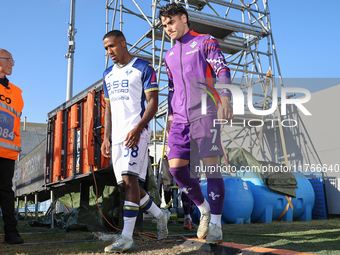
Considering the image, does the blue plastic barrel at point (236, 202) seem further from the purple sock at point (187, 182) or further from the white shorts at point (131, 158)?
the white shorts at point (131, 158)

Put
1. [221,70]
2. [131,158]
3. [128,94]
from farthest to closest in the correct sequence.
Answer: [128,94] < [131,158] < [221,70]

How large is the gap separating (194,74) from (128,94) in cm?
66

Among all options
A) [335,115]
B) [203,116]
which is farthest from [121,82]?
[335,115]

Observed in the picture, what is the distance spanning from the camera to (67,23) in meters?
10.8

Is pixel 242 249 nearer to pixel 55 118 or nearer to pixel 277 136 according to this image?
pixel 55 118

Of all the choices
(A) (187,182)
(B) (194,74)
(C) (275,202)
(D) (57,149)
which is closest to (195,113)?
(B) (194,74)

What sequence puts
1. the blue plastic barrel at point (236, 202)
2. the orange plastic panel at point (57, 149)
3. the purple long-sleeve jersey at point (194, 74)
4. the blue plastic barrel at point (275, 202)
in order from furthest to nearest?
1. the blue plastic barrel at point (275, 202)
2. the blue plastic barrel at point (236, 202)
3. the orange plastic panel at point (57, 149)
4. the purple long-sleeve jersey at point (194, 74)

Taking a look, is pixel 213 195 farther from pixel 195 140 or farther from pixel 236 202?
pixel 236 202

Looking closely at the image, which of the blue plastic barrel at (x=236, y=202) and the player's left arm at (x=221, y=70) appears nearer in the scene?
the player's left arm at (x=221, y=70)

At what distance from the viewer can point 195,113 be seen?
2.72 metres

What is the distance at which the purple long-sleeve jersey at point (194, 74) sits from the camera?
2707 millimetres

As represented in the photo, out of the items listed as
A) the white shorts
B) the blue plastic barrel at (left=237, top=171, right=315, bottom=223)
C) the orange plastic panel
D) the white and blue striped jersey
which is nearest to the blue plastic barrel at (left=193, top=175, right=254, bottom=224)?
the blue plastic barrel at (left=237, top=171, right=315, bottom=223)

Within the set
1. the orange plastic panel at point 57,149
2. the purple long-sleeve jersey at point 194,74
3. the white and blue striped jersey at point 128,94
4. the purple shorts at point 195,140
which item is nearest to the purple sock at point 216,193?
the purple shorts at point 195,140

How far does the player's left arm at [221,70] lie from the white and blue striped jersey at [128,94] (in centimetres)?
63
